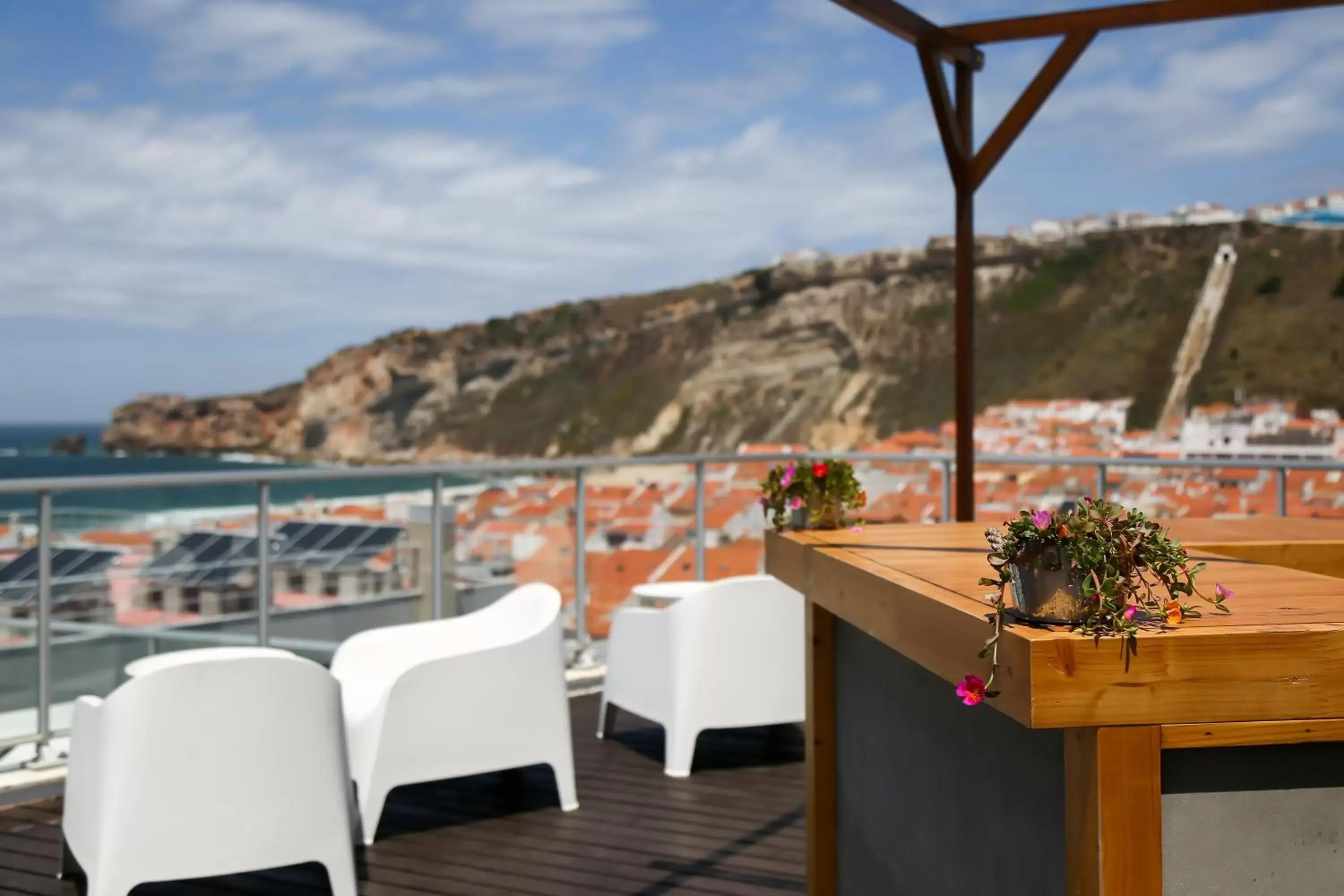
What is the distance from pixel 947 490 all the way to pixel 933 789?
182 inches

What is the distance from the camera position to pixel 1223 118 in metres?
36.1

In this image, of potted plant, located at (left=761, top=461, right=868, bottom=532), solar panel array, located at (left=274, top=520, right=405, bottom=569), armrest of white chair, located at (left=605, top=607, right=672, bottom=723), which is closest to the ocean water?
solar panel array, located at (left=274, top=520, right=405, bottom=569)

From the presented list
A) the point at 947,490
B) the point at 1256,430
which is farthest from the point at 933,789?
the point at 1256,430

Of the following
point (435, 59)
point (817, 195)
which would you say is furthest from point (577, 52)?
point (817, 195)

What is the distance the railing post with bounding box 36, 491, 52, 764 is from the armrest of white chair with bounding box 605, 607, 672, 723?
6.00 ft

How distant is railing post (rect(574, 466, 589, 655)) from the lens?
5.47 meters

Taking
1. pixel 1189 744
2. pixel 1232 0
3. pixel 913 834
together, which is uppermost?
pixel 1232 0

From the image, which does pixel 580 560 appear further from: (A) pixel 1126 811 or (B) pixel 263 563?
(A) pixel 1126 811

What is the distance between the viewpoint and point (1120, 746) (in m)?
1.43

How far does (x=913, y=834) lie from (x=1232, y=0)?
3.34 meters

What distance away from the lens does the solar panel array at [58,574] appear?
3830 mm

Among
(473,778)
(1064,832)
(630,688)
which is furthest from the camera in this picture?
(630,688)

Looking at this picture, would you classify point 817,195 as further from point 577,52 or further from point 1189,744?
point 1189,744

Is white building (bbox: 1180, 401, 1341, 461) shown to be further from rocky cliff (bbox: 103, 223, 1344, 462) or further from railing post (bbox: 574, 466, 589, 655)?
railing post (bbox: 574, 466, 589, 655)
